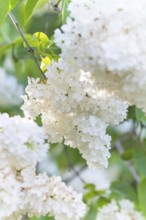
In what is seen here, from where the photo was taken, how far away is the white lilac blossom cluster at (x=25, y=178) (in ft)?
4.72

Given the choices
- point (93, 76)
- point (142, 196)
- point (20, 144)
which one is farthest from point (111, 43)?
point (142, 196)

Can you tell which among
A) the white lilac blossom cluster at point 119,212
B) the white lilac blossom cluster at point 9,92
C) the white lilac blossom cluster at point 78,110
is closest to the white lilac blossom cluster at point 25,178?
the white lilac blossom cluster at point 78,110

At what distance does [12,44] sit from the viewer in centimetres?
243

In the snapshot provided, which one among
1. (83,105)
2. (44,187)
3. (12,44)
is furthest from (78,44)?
(12,44)

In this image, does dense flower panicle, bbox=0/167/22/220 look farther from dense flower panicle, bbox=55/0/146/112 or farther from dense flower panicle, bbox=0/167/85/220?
dense flower panicle, bbox=55/0/146/112

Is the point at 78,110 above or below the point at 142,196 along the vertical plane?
below

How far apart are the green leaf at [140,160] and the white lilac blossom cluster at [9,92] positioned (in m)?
0.89

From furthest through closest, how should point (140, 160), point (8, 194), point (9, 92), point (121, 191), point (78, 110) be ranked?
point (9, 92) → point (121, 191) → point (140, 160) → point (78, 110) → point (8, 194)

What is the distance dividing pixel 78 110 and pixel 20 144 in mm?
222

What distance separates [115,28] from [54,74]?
11.1 inches

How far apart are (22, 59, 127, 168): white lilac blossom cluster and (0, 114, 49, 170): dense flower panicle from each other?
141 mm

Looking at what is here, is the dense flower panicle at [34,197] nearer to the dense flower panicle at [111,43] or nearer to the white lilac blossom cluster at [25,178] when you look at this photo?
the white lilac blossom cluster at [25,178]

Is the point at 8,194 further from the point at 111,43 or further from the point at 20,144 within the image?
the point at 111,43

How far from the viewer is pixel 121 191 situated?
2512 mm
